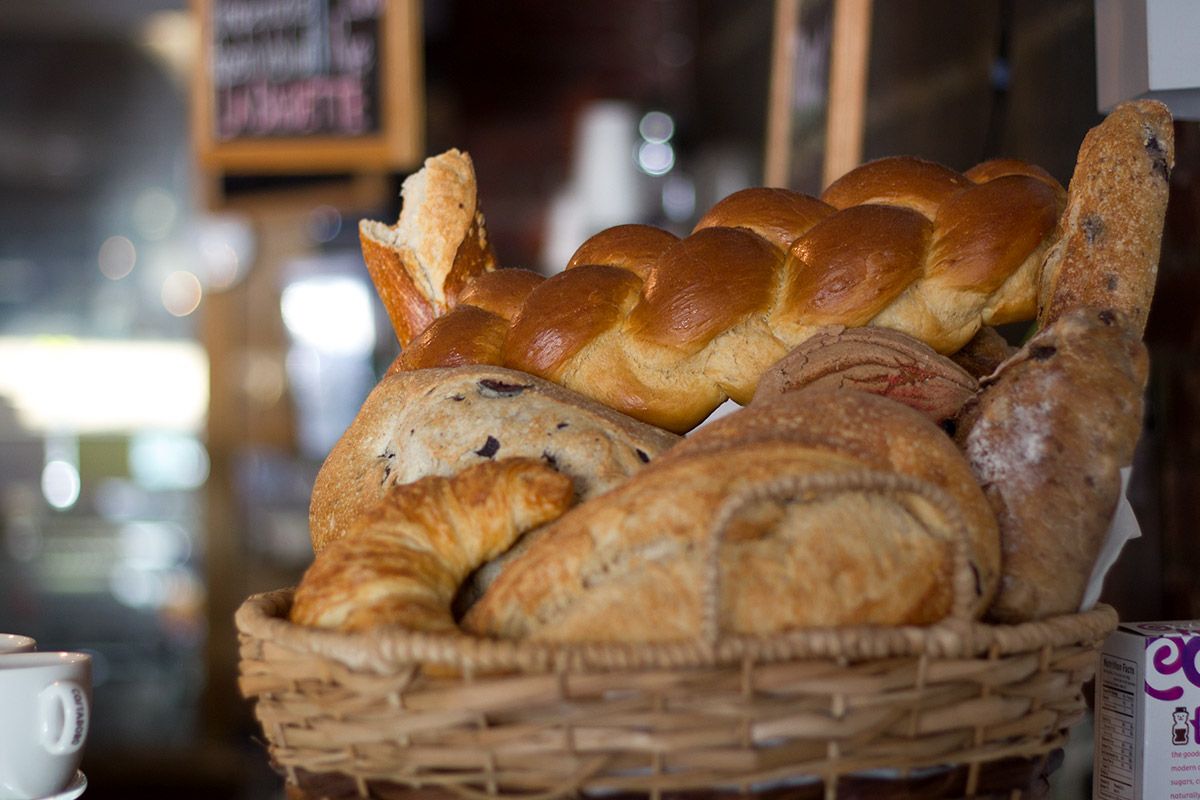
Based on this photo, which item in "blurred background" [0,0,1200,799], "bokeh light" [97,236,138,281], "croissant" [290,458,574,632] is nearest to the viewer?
"croissant" [290,458,574,632]

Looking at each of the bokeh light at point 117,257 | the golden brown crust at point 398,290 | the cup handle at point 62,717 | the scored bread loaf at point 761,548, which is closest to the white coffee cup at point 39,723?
the cup handle at point 62,717

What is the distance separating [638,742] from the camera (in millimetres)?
669

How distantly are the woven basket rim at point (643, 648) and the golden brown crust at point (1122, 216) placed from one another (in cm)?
37

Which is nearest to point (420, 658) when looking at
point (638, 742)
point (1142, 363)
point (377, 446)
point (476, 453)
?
point (638, 742)

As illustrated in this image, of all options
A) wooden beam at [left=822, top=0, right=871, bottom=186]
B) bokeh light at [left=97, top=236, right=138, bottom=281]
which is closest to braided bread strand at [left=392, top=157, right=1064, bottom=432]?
wooden beam at [left=822, top=0, right=871, bottom=186]

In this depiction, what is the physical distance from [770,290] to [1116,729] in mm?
462

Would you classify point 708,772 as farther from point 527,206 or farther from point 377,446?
point 527,206

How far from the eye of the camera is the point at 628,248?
3.75ft

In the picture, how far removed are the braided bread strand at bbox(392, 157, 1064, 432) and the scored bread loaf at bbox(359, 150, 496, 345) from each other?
0.16m

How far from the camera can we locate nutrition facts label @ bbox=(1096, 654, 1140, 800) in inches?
34.8

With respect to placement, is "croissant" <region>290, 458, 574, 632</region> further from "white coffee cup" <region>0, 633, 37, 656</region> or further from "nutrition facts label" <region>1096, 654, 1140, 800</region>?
"nutrition facts label" <region>1096, 654, 1140, 800</region>

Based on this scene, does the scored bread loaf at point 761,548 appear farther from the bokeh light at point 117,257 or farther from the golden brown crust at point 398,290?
the bokeh light at point 117,257

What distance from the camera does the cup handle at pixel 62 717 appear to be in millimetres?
843

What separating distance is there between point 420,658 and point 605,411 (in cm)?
40
